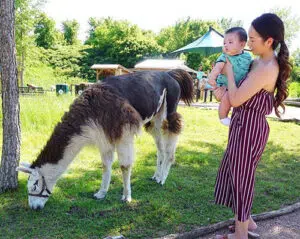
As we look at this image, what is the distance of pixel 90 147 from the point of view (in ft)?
12.4

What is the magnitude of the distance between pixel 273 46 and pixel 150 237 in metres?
2.00

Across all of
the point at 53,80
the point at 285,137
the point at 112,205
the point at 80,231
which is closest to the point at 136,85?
the point at 112,205

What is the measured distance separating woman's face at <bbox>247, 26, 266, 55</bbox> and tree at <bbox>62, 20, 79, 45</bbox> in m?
51.1

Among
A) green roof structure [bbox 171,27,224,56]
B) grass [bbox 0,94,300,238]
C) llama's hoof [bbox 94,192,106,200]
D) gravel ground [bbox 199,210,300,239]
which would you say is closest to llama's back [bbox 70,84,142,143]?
grass [bbox 0,94,300,238]

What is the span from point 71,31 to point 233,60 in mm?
52569

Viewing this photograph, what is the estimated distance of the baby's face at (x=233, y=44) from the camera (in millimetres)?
2438

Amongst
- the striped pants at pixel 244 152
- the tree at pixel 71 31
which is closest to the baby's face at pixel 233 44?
the striped pants at pixel 244 152

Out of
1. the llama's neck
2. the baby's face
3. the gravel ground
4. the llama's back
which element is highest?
the baby's face

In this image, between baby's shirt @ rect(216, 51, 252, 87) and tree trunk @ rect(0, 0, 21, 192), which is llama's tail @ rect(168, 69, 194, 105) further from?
baby's shirt @ rect(216, 51, 252, 87)

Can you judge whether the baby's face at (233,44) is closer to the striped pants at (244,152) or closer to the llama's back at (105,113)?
the striped pants at (244,152)

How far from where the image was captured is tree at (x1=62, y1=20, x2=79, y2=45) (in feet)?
168

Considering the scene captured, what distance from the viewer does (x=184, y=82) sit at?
5191 mm

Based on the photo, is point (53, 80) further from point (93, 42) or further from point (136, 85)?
point (136, 85)

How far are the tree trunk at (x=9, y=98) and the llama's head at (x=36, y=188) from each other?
1.36 ft
